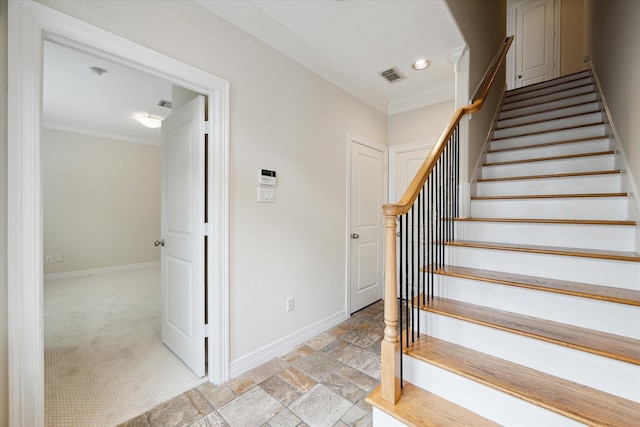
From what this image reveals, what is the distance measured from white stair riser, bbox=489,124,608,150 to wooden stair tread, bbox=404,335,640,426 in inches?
93.6

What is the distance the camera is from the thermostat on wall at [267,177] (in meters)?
2.12

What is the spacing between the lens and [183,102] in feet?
7.63

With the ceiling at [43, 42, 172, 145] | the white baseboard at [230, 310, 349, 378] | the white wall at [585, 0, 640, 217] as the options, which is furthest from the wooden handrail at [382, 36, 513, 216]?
the ceiling at [43, 42, 172, 145]

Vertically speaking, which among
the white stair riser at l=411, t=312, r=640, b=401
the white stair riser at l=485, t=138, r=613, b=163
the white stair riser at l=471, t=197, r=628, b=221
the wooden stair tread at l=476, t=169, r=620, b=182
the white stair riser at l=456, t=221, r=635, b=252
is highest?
the white stair riser at l=485, t=138, r=613, b=163

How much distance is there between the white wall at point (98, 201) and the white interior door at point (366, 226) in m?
4.80

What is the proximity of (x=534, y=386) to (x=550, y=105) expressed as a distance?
3.47m

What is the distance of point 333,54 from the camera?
8.34ft

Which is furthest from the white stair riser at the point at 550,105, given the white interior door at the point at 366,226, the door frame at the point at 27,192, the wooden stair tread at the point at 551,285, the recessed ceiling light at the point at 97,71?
the recessed ceiling light at the point at 97,71

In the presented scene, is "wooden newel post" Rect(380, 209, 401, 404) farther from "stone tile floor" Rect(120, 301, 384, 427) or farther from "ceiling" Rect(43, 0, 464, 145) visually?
"ceiling" Rect(43, 0, 464, 145)

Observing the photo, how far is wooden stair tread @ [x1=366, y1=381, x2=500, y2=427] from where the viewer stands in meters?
1.18

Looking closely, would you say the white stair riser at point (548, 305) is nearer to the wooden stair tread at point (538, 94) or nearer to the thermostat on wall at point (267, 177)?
the thermostat on wall at point (267, 177)

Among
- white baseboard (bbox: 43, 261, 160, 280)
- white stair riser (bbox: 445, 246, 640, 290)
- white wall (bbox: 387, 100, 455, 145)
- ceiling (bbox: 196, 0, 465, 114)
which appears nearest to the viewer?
white stair riser (bbox: 445, 246, 640, 290)

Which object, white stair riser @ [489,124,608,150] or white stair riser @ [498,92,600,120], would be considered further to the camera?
white stair riser @ [498,92,600,120]

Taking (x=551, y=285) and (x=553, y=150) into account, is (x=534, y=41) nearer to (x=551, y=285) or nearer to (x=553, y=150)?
(x=553, y=150)
